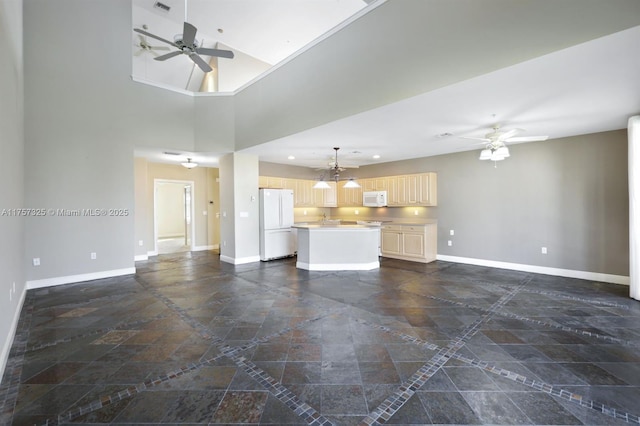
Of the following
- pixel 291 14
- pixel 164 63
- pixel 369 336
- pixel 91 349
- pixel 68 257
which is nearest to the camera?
pixel 91 349

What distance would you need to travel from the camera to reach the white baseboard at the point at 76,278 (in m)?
4.65

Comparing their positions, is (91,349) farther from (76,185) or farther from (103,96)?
(103,96)

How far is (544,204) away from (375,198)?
3.74 metres

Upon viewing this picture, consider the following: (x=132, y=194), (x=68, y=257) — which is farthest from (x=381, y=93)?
(x=68, y=257)

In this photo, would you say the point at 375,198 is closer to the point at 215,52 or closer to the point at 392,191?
the point at 392,191

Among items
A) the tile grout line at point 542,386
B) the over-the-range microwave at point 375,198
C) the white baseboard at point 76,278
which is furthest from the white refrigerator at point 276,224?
the tile grout line at point 542,386

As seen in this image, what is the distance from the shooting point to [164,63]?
26.9 feet

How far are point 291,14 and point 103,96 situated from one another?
163 inches

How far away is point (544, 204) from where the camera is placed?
5.47 metres

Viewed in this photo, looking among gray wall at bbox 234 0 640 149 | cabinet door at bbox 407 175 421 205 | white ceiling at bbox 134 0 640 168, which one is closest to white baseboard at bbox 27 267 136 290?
white ceiling at bbox 134 0 640 168

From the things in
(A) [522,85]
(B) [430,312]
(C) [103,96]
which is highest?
(C) [103,96]

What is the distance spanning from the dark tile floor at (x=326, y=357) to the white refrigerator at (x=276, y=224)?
8.20 feet

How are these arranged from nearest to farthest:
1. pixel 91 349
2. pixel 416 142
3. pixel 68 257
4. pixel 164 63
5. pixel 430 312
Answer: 1. pixel 91 349
2. pixel 430 312
3. pixel 68 257
4. pixel 416 142
5. pixel 164 63

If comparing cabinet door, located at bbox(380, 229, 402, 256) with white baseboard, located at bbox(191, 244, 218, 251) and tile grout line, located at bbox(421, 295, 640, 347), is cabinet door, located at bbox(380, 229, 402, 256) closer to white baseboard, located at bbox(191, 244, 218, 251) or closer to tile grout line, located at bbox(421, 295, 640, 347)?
tile grout line, located at bbox(421, 295, 640, 347)
